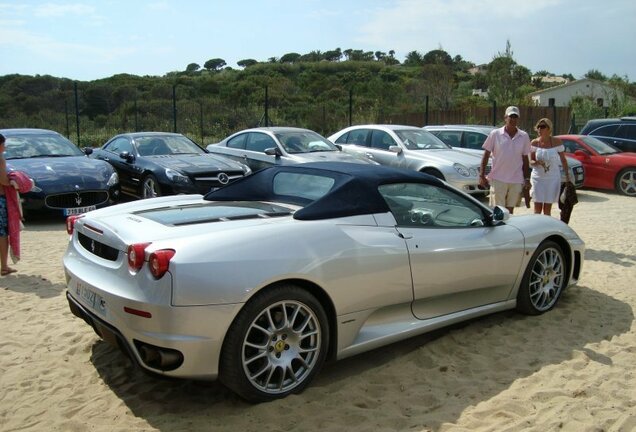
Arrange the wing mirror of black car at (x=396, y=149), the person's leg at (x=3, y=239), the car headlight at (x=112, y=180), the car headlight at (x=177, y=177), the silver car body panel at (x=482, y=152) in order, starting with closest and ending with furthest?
the person's leg at (x=3, y=239), the car headlight at (x=112, y=180), the car headlight at (x=177, y=177), the wing mirror of black car at (x=396, y=149), the silver car body panel at (x=482, y=152)

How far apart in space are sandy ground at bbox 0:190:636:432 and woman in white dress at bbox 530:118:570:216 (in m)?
2.44

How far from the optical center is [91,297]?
11.7ft

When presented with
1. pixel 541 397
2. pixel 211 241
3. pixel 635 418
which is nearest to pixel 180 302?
pixel 211 241

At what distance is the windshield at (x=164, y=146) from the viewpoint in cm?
1088

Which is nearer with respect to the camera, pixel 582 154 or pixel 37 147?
pixel 37 147

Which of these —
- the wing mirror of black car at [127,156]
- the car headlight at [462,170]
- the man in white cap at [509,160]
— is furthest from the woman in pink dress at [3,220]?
the car headlight at [462,170]

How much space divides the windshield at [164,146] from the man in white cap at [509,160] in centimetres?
601

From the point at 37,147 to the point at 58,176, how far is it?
1.41m

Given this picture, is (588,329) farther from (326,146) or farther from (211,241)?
(326,146)

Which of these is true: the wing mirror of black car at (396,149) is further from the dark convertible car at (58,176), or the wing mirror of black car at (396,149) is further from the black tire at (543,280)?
the black tire at (543,280)

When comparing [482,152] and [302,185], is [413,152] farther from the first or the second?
[302,185]

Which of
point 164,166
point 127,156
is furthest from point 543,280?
point 127,156

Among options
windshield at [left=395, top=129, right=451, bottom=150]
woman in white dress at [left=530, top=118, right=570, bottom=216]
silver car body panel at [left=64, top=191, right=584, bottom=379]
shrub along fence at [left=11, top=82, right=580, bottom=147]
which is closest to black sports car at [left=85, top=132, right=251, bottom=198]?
windshield at [left=395, top=129, right=451, bottom=150]

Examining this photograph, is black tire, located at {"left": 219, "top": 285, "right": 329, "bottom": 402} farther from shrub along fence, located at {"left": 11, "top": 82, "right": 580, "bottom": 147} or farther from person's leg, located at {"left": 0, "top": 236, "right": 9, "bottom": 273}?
shrub along fence, located at {"left": 11, "top": 82, "right": 580, "bottom": 147}
